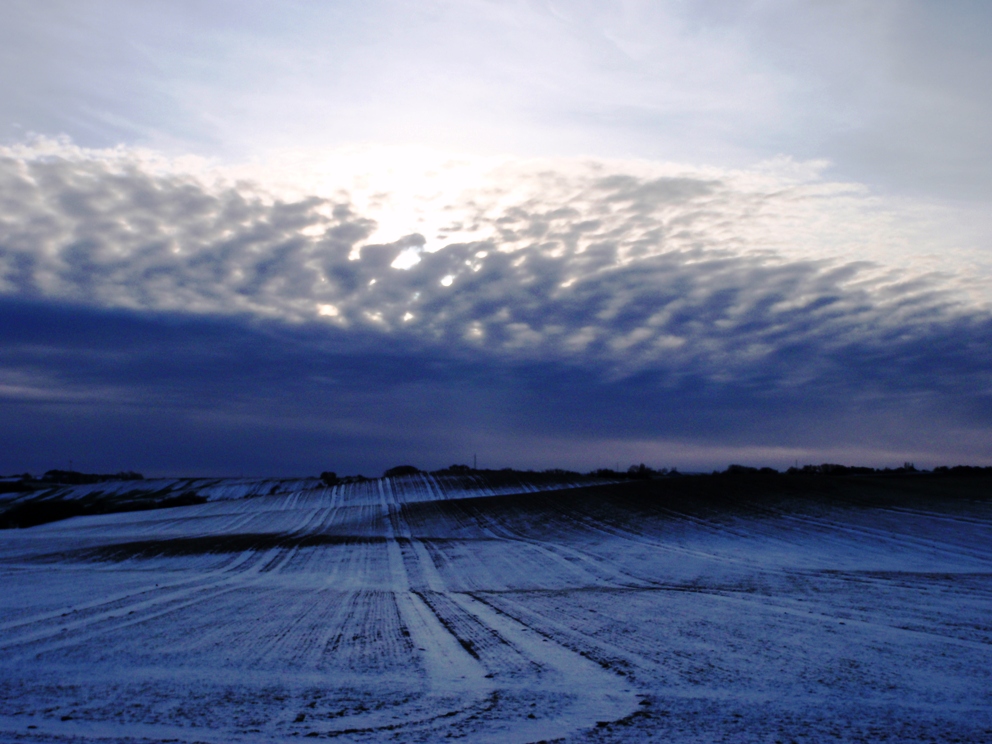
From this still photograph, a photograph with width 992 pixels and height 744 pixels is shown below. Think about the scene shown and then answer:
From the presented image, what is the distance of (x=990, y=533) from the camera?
2372 centimetres

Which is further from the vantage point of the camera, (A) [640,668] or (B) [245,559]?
(B) [245,559]

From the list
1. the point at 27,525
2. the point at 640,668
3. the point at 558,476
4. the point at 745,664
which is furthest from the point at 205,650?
the point at 558,476

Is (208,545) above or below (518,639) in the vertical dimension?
below

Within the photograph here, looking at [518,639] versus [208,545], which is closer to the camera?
[518,639]

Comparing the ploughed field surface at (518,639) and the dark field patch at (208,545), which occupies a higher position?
the ploughed field surface at (518,639)

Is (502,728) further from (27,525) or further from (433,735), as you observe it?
(27,525)

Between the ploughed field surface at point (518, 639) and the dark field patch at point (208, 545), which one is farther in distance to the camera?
the dark field patch at point (208, 545)

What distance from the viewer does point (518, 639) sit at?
397 inches

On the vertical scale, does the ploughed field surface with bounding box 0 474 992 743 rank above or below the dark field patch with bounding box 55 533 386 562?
above

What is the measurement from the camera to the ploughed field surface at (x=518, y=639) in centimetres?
627

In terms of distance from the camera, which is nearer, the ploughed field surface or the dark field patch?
the ploughed field surface

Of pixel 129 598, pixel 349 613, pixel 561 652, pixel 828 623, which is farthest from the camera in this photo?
pixel 129 598

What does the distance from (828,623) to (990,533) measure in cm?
1686

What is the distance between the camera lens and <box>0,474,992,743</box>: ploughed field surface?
20.6 feet
